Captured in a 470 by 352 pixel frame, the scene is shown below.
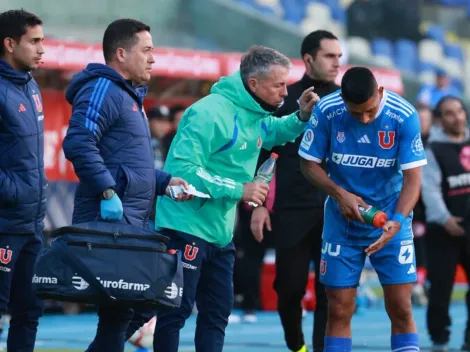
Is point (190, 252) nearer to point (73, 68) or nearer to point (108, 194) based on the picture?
point (108, 194)

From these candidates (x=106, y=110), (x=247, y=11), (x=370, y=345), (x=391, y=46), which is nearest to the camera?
(x=106, y=110)

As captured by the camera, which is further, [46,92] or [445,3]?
[445,3]

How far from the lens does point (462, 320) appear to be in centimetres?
1551

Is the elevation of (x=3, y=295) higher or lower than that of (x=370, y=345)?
higher

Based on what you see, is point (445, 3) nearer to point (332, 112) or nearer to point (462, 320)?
point (462, 320)

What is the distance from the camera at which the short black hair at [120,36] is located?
7367 millimetres

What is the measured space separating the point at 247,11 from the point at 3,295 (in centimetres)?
1588

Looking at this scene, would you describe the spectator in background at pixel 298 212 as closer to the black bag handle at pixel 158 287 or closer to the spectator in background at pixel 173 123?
the black bag handle at pixel 158 287

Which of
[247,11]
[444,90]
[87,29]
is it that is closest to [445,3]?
[444,90]

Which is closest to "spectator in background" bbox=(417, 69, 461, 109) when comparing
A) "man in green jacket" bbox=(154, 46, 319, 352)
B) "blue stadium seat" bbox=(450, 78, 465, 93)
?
"blue stadium seat" bbox=(450, 78, 465, 93)

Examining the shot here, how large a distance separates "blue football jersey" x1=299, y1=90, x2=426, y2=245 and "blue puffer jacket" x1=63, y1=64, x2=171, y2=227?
48.5 inches

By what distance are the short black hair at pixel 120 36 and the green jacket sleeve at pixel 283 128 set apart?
1.42m

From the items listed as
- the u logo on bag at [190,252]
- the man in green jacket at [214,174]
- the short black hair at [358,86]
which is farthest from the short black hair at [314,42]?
the u logo on bag at [190,252]

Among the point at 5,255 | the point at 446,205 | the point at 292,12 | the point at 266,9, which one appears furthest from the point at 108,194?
the point at 292,12
